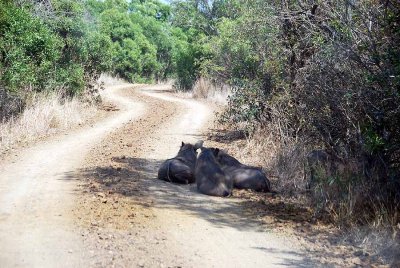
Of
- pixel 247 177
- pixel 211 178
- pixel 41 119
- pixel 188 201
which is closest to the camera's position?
pixel 188 201

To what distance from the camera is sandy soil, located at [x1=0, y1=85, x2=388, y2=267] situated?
6418 millimetres

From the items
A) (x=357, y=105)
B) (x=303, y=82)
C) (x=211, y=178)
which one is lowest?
(x=211, y=178)

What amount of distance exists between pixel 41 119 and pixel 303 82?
948cm

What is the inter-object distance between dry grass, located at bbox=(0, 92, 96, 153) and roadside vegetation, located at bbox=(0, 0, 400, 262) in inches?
17.0

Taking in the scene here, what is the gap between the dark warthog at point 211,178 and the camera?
31.7 ft

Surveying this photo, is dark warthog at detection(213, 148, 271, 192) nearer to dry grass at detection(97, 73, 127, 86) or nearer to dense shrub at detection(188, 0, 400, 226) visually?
dense shrub at detection(188, 0, 400, 226)

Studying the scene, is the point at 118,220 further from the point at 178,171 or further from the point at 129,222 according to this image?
the point at 178,171

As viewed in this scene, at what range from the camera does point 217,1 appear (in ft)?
133

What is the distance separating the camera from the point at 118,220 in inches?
307

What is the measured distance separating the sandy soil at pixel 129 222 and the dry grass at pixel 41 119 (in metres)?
2.23

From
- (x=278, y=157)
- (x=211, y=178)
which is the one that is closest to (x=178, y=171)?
(x=211, y=178)

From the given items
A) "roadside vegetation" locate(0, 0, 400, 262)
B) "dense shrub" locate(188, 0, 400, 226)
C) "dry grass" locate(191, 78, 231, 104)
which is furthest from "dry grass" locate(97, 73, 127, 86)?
"dense shrub" locate(188, 0, 400, 226)

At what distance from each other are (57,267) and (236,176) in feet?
16.1

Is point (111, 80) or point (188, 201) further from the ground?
point (188, 201)
